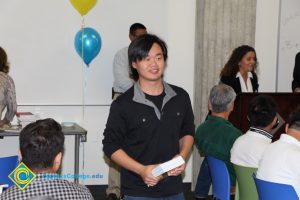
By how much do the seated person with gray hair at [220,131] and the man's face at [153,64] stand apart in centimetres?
146

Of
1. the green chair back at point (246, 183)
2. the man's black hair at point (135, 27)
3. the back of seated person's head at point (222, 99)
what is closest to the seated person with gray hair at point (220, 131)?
the back of seated person's head at point (222, 99)

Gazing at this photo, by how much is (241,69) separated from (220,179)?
2143 mm

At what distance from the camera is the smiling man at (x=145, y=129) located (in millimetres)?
2443

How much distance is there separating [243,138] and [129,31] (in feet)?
8.94

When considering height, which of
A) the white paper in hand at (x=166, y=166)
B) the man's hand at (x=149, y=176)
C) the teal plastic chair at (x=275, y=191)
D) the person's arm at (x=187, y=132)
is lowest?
the teal plastic chair at (x=275, y=191)

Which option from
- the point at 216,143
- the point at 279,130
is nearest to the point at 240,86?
the point at 279,130

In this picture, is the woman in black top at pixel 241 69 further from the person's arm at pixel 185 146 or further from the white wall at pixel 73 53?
the person's arm at pixel 185 146

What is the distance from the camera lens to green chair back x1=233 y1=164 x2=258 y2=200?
312 centimetres

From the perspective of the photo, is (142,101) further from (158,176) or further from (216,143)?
(216,143)

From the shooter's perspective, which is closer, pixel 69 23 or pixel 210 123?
pixel 210 123

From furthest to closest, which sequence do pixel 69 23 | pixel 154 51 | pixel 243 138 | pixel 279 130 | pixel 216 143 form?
pixel 69 23, pixel 279 130, pixel 216 143, pixel 243 138, pixel 154 51

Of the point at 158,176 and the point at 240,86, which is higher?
the point at 240,86

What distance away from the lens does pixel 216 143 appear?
3.80 m

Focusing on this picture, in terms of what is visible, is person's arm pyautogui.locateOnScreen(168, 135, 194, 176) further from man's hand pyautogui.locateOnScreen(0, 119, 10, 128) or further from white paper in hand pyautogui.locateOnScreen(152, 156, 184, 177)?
man's hand pyautogui.locateOnScreen(0, 119, 10, 128)
